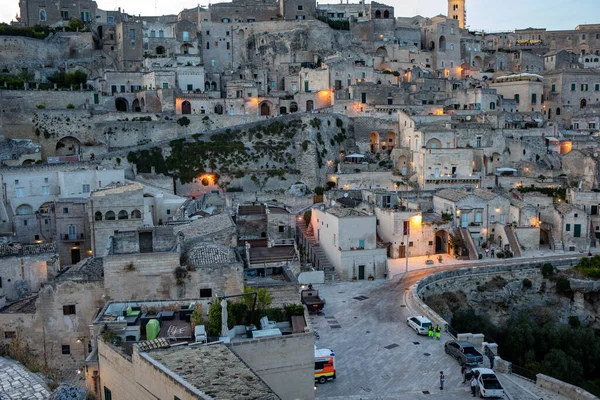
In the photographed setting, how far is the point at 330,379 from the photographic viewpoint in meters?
20.9

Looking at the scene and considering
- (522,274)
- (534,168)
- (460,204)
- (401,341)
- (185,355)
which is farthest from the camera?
(534,168)

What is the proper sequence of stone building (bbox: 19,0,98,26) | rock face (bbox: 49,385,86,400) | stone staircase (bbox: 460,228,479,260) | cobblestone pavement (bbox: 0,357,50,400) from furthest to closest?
1. stone building (bbox: 19,0,98,26)
2. stone staircase (bbox: 460,228,479,260)
3. cobblestone pavement (bbox: 0,357,50,400)
4. rock face (bbox: 49,385,86,400)

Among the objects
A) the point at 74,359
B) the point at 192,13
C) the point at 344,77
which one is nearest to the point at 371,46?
the point at 344,77

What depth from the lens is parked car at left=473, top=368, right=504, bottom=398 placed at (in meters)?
19.0

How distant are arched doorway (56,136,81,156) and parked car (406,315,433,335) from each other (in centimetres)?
3813

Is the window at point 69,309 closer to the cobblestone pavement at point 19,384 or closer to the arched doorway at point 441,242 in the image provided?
the cobblestone pavement at point 19,384

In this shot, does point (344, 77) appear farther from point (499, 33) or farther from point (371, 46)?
point (499, 33)

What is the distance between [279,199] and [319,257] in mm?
11407

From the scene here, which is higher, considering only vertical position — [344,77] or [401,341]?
[344,77]

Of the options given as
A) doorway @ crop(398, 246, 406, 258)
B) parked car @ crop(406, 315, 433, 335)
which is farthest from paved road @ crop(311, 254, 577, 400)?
doorway @ crop(398, 246, 406, 258)

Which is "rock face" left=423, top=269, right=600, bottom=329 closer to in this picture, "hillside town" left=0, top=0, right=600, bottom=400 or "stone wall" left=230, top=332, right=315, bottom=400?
"hillside town" left=0, top=0, right=600, bottom=400

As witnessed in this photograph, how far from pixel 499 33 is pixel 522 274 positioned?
7066cm

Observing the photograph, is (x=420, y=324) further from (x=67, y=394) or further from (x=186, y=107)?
(x=186, y=107)

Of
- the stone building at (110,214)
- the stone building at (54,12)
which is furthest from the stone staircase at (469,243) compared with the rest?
the stone building at (54,12)
